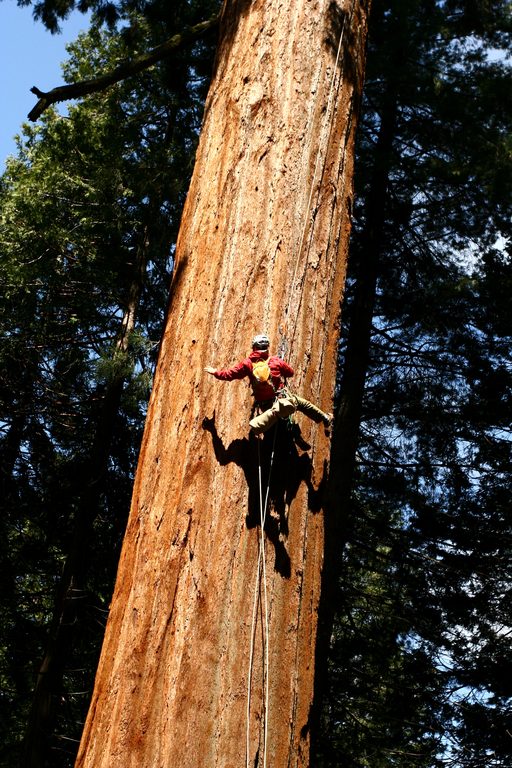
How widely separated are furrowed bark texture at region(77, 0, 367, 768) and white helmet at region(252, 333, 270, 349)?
0.36 ft

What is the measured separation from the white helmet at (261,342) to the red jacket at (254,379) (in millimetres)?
17

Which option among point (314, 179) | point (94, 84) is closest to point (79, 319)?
point (94, 84)

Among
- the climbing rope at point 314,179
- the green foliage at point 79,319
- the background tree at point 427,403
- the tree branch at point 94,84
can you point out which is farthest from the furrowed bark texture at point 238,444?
the green foliage at point 79,319

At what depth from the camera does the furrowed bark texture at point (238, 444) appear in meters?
2.32

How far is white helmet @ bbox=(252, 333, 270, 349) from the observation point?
9.05ft

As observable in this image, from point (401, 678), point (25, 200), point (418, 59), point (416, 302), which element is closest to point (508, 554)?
point (401, 678)

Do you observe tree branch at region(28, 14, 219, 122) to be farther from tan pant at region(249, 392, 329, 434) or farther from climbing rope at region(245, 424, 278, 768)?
climbing rope at region(245, 424, 278, 768)

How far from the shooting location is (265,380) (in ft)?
9.04

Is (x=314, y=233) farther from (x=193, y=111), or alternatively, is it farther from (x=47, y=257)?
(x=193, y=111)

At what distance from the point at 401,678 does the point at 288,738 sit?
8.51m

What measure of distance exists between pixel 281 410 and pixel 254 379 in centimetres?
15

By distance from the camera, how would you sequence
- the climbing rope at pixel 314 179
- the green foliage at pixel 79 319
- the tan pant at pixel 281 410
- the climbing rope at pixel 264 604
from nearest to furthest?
the climbing rope at pixel 264 604 < the tan pant at pixel 281 410 < the climbing rope at pixel 314 179 < the green foliage at pixel 79 319

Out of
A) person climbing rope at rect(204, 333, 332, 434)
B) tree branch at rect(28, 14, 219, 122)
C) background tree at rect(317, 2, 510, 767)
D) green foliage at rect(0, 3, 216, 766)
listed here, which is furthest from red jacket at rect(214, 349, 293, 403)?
green foliage at rect(0, 3, 216, 766)

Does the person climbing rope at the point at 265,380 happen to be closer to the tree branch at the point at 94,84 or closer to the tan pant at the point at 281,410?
the tan pant at the point at 281,410
